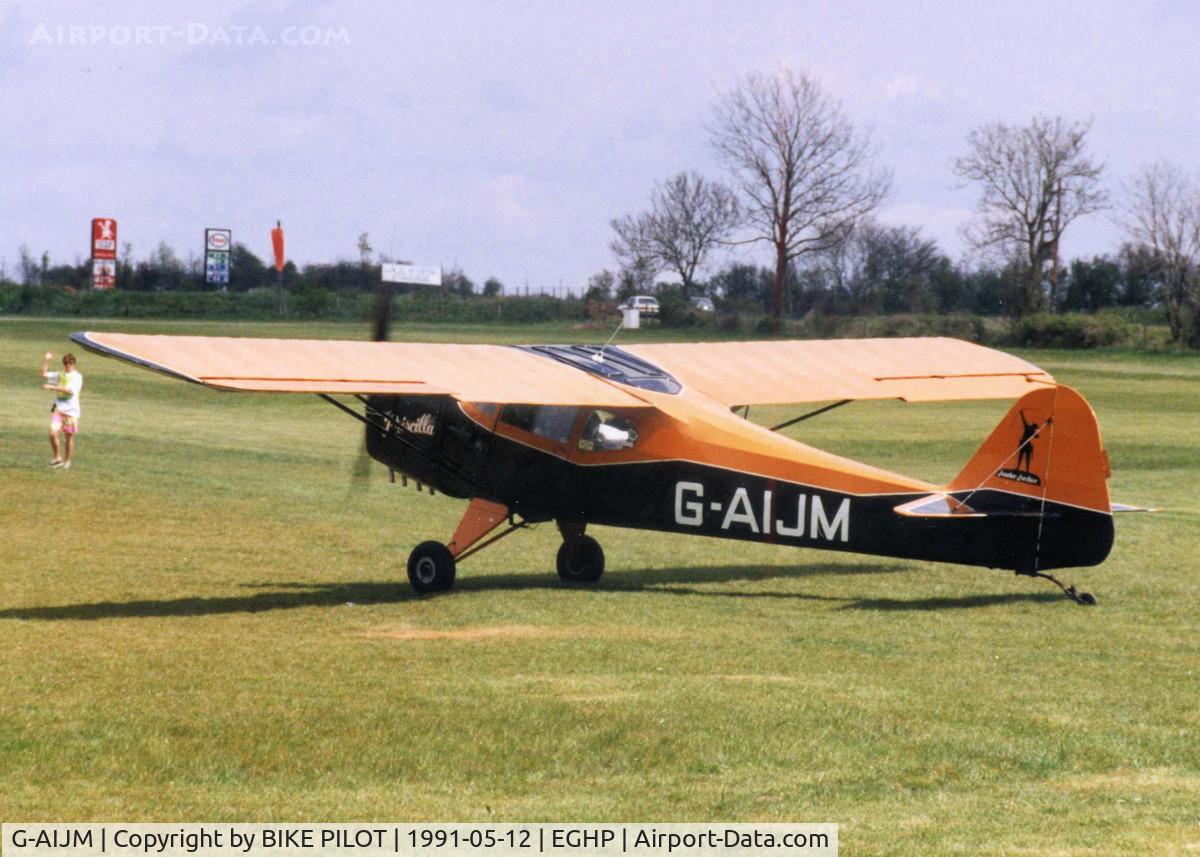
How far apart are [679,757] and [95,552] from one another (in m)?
11.2

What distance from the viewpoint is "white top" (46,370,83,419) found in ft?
84.9

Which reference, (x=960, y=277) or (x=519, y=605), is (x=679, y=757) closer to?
(x=519, y=605)

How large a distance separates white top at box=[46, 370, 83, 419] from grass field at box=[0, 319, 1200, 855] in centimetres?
395

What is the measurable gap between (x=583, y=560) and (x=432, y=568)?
168 centimetres

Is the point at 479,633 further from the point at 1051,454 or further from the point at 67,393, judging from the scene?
the point at 67,393

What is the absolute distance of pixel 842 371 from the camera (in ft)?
59.5

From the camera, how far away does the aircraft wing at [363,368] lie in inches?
511

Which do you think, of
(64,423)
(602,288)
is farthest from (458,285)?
(64,423)

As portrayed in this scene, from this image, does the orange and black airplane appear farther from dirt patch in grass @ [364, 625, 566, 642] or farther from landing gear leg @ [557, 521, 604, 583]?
dirt patch in grass @ [364, 625, 566, 642]

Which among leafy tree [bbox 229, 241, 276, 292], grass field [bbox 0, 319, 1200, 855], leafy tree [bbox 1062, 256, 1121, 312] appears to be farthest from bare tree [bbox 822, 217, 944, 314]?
grass field [bbox 0, 319, 1200, 855]

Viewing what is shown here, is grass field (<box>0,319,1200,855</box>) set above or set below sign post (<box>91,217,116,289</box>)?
below

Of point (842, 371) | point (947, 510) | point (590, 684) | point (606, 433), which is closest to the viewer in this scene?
point (590, 684)

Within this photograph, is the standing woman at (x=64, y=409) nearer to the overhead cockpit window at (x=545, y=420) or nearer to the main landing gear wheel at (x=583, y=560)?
the main landing gear wheel at (x=583, y=560)

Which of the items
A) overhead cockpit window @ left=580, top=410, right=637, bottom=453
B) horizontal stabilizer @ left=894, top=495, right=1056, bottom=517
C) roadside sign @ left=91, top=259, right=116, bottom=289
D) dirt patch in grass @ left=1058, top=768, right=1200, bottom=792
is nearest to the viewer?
dirt patch in grass @ left=1058, top=768, right=1200, bottom=792
